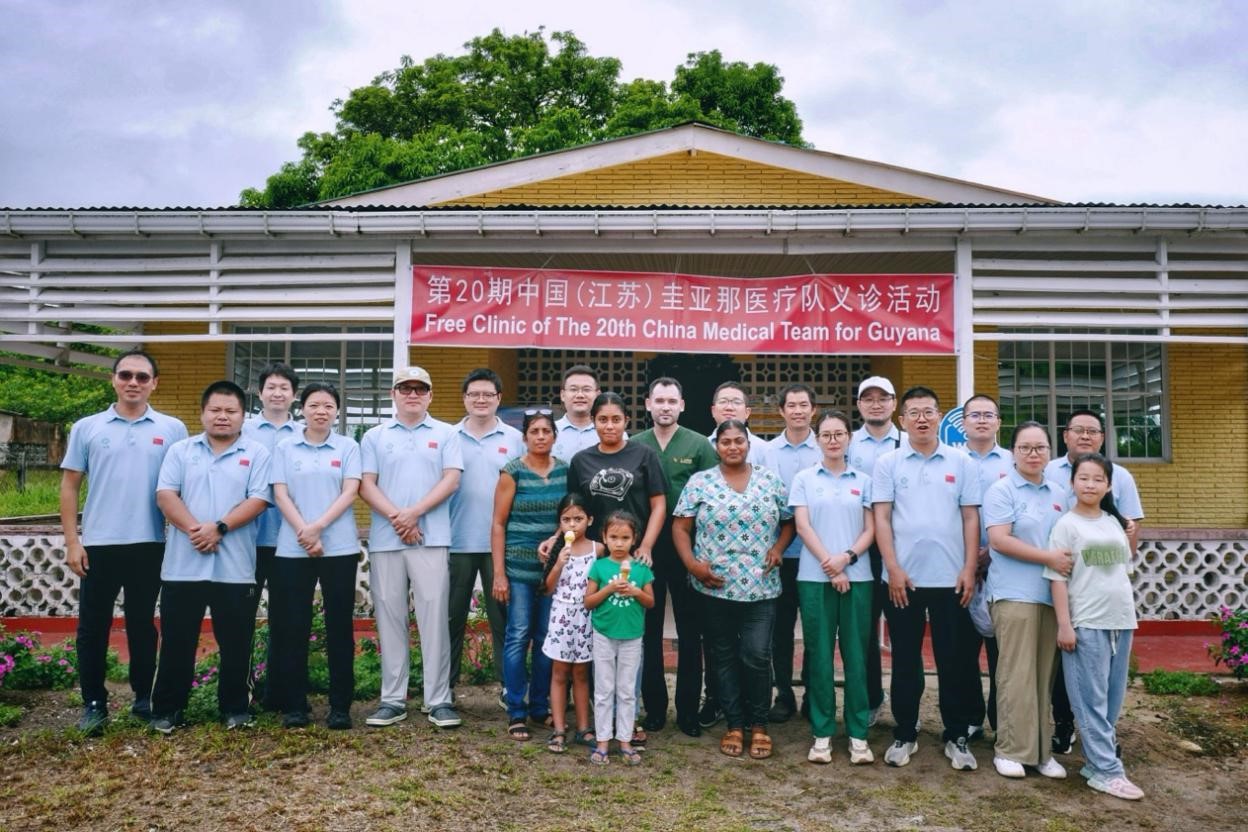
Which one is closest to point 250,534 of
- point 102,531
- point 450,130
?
point 102,531

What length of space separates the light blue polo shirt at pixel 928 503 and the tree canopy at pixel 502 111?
55.3 ft

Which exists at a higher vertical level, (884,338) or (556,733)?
(884,338)

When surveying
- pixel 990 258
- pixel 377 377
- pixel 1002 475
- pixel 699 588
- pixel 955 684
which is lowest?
pixel 955 684

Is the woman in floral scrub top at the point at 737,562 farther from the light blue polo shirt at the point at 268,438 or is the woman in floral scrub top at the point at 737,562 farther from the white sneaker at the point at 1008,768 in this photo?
the light blue polo shirt at the point at 268,438

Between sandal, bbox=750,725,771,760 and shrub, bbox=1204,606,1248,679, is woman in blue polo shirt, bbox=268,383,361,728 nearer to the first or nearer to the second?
sandal, bbox=750,725,771,760

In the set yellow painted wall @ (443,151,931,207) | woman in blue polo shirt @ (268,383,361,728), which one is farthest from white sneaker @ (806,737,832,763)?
yellow painted wall @ (443,151,931,207)

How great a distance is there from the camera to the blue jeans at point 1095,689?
13.3 feet

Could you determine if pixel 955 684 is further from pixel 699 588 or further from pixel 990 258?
pixel 990 258

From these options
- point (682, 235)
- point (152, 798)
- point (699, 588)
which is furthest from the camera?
point (682, 235)

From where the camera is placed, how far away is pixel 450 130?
72.6ft

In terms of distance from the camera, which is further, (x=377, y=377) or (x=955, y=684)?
(x=377, y=377)

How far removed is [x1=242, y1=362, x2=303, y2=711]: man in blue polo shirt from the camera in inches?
188

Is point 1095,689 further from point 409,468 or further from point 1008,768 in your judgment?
point 409,468

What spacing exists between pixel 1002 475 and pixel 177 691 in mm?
4457
